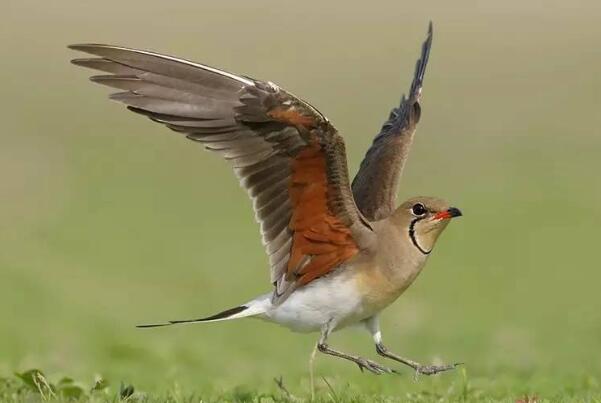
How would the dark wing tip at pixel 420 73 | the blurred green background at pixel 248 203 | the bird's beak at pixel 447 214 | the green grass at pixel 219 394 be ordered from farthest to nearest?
the blurred green background at pixel 248 203 < the dark wing tip at pixel 420 73 < the bird's beak at pixel 447 214 < the green grass at pixel 219 394

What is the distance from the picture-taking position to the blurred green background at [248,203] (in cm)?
1335

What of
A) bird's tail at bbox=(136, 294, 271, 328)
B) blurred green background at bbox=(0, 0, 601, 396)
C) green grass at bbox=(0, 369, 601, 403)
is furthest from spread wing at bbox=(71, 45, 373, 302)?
blurred green background at bbox=(0, 0, 601, 396)

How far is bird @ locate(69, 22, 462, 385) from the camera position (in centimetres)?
848

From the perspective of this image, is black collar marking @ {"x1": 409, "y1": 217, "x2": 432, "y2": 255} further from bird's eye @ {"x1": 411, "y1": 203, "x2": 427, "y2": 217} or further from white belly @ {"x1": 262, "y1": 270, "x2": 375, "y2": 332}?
white belly @ {"x1": 262, "y1": 270, "x2": 375, "y2": 332}

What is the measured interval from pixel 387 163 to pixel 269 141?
1668mm

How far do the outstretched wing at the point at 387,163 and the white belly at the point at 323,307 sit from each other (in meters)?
0.94

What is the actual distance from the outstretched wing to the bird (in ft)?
1.15

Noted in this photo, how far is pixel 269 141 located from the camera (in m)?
8.70

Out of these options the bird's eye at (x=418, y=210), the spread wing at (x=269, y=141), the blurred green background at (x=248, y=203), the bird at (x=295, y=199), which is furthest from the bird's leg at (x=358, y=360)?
the blurred green background at (x=248, y=203)

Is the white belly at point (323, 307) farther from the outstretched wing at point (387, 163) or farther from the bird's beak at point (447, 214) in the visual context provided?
the outstretched wing at point (387, 163)

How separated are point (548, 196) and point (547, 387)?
13.7 m

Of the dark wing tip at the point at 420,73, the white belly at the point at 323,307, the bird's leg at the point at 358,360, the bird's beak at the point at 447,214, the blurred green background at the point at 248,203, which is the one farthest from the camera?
the blurred green background at the point at 248,203

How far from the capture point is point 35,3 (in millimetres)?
47625

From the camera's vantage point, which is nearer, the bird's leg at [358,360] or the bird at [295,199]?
the bird at [295,199]
